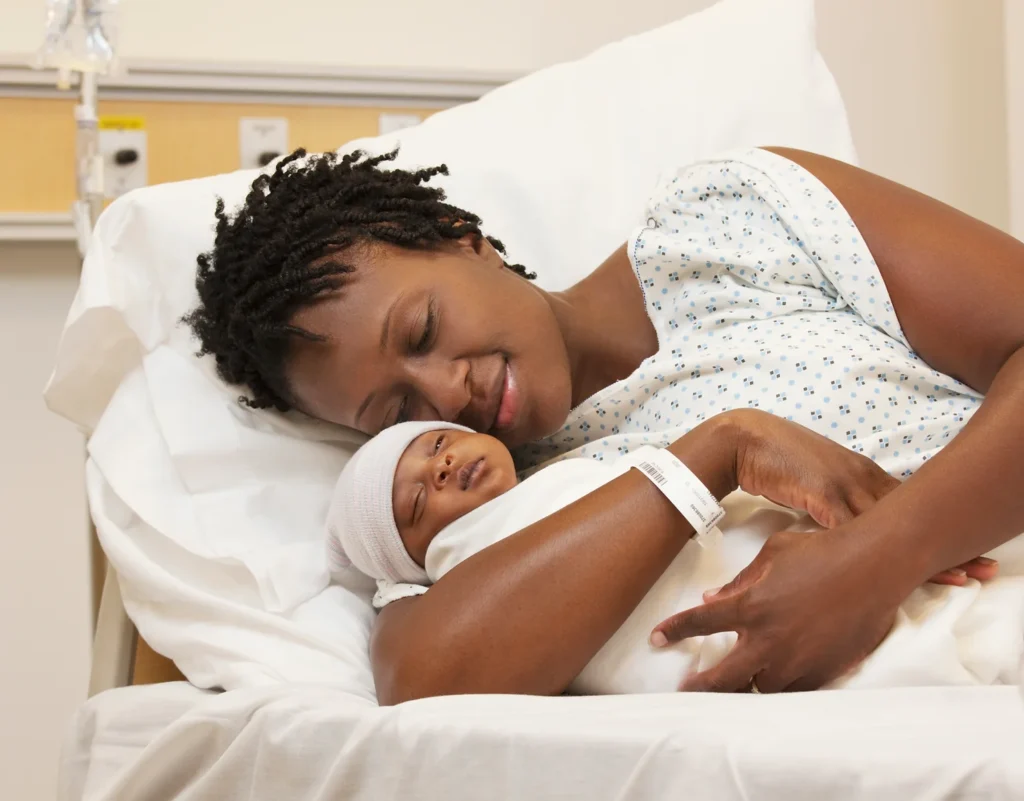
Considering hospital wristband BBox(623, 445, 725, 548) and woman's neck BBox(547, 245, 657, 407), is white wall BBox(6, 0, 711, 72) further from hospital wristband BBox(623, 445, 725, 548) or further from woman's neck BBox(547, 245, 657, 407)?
hospital wristband BBox(623, 445, 725, 548)

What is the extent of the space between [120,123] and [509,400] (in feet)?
3.82

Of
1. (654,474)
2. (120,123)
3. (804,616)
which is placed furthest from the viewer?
(120,123)

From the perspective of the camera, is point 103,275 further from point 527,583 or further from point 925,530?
point 925,530

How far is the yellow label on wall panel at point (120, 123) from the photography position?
6.34 feet

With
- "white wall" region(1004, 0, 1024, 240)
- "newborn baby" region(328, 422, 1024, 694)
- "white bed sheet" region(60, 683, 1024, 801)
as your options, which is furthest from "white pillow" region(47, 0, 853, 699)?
"white wall" region(1004, 0, 1024, 240)

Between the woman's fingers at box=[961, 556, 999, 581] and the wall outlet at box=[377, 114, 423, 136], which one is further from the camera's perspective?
the wall outlet at box=[377, 114, 423, 136]

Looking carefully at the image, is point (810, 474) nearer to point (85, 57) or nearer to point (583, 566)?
point (583, 566)

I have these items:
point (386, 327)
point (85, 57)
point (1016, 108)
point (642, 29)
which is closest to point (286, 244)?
point (386, 327)

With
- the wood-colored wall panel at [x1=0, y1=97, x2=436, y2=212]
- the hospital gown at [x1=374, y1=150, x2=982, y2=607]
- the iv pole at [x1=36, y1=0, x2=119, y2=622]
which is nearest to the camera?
the hospital gown at [x1=374, y1=150, x2=982, y2=607]

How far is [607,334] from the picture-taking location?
53.1 inches

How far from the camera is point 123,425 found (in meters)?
1.27

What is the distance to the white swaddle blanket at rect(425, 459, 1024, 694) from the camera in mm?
856

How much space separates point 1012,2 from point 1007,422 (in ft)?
5.12

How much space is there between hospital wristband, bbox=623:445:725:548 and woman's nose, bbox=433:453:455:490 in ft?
0.78
